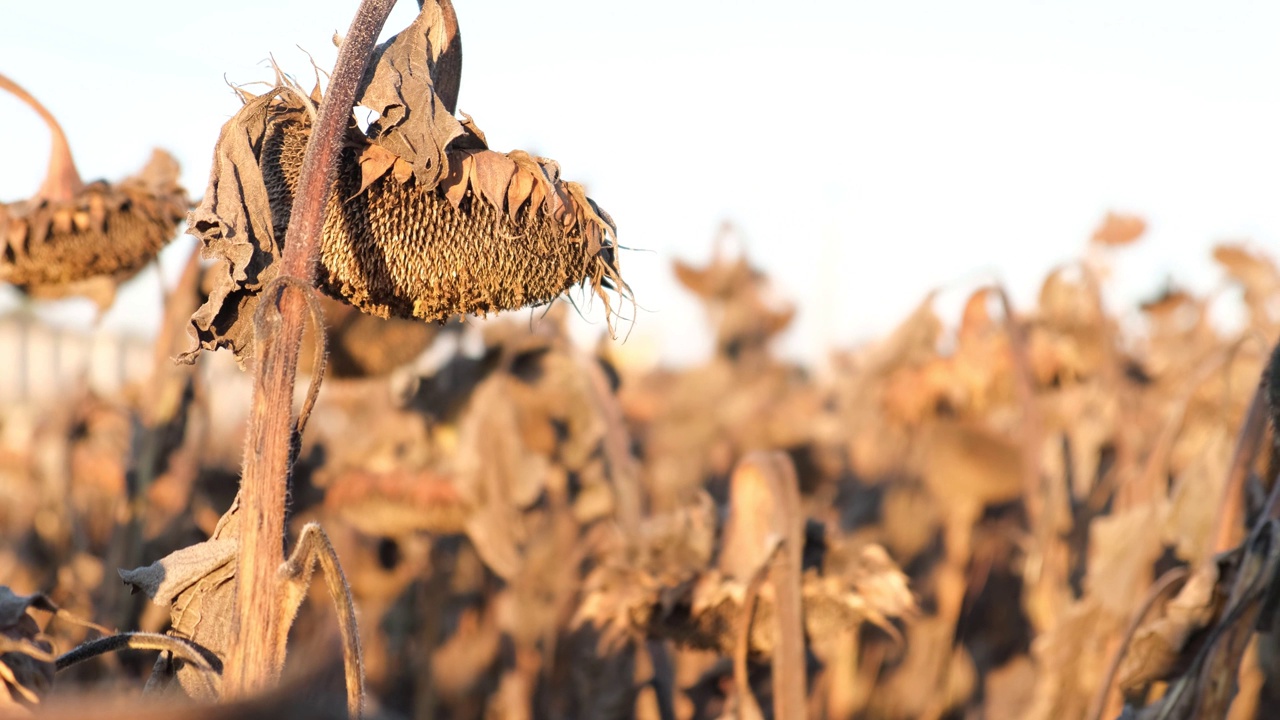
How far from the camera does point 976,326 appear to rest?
4207 millimetres

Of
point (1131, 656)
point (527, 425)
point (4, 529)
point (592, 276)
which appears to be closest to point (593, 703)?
point (527, 425)

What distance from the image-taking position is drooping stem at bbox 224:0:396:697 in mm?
1257

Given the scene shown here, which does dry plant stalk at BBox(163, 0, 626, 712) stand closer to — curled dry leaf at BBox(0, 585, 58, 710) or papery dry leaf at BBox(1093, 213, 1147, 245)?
curled dry leaf at BBox(0, 585, 58, 710)

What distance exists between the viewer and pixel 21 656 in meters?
1.25

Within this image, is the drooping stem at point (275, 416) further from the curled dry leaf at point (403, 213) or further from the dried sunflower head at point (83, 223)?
the dried sunflower head at point (83, 223)

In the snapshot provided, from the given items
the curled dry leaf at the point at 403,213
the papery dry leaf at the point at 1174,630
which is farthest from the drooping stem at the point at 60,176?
the papery dry leaf at the point at 1174,630

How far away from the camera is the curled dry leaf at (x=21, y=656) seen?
3.93ft

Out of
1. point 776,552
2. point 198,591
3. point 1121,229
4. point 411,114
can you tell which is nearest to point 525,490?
point 776,552

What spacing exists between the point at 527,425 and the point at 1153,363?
323 cm

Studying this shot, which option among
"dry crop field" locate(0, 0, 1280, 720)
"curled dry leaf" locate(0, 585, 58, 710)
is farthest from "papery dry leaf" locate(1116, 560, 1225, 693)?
"curled dry leaf" locate(0, 585, 58, 710)

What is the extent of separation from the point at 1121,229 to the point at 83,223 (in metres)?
5.53

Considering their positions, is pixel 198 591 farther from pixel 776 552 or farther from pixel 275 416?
pixel 776 552

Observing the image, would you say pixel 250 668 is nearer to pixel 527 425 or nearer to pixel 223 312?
pixel 223 312

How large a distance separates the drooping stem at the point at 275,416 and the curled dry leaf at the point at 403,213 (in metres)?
0.07
